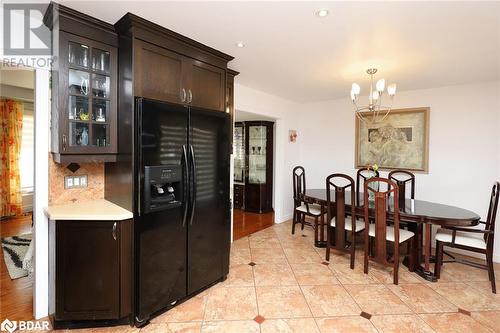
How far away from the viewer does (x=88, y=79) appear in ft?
6.75

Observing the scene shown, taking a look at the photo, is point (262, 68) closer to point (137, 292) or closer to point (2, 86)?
point (137, 292)

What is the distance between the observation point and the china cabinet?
5.74 metres

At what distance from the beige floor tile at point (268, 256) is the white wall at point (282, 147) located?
1.48m

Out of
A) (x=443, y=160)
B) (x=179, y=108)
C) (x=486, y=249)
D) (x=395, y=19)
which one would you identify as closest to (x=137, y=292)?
(x=179, y=108)

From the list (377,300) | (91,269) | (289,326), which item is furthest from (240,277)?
(91,269)

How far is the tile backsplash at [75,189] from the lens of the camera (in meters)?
2.14

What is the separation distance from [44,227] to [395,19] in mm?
3225

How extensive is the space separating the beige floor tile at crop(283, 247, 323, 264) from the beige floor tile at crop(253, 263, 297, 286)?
0.72 feet

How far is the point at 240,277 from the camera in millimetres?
2842

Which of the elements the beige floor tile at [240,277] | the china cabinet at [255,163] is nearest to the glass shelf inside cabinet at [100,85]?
the beige floor tile at [240,277]

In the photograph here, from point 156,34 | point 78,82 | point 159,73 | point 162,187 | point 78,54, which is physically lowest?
point 162,187

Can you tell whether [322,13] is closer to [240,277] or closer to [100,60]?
[100,60]

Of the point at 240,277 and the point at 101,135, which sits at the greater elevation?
the point at 101,135

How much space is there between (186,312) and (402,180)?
369cm
